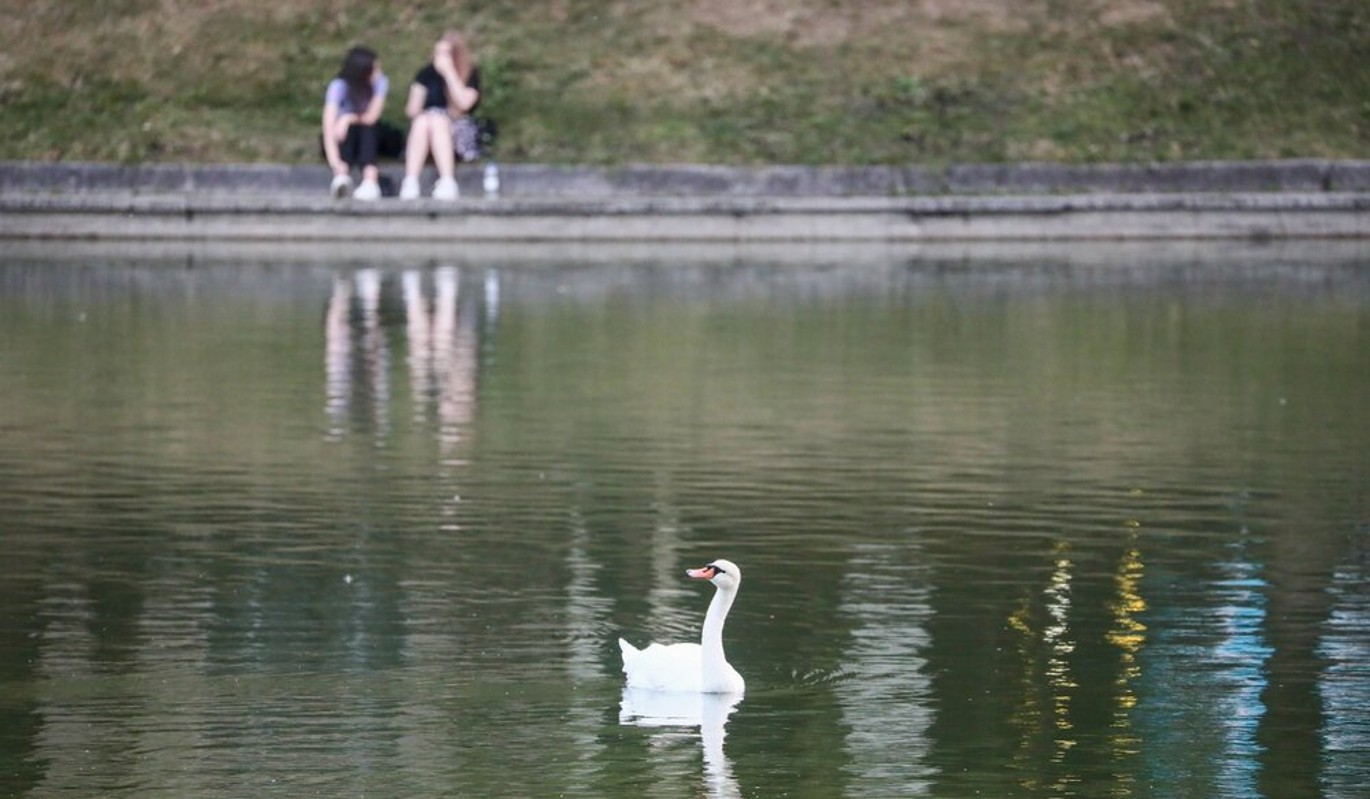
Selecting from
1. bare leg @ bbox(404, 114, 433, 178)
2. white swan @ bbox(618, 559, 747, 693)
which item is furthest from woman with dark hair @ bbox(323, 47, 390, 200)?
white swan @ bbox(618, 559, 747, 693)

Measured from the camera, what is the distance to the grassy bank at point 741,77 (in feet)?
114

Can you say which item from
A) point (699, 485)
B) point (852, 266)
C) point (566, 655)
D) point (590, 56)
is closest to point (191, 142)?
point (590, 56)

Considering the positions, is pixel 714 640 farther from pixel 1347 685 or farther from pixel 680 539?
pixel 680 539

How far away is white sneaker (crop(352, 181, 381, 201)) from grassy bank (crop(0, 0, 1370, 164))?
184 centimetres

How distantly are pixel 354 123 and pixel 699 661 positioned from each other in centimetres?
2299

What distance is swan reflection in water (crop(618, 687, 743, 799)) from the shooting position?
1054cm

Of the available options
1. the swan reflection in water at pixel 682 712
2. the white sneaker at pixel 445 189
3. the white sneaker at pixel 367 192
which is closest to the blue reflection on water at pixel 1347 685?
the swan reflection in water at pixel 682 712

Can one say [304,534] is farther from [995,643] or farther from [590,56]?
[590,56]

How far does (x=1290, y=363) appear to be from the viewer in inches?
881

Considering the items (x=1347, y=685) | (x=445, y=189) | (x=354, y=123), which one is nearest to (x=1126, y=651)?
(x=1347, y=685)

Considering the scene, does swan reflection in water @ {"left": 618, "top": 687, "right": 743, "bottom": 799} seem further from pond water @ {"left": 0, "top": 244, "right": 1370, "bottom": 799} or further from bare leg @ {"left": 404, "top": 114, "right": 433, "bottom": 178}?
bare leg @ {"left": 404, "top": 114, "right": 433, "bottom": 178}

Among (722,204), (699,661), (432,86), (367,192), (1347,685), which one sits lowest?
(1347,685)

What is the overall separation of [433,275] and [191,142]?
690 cm

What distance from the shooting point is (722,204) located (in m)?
32.4
